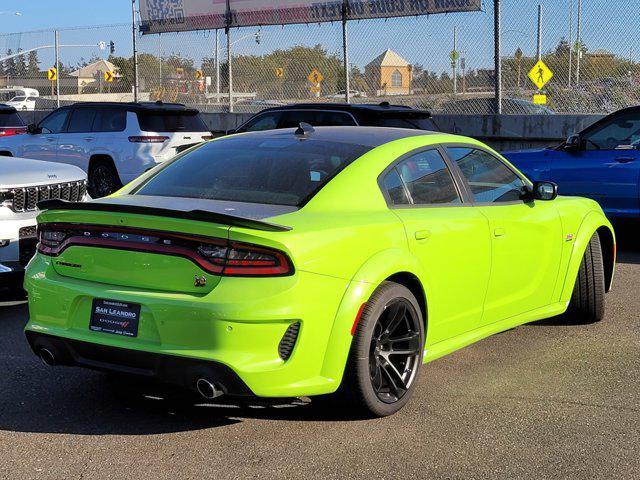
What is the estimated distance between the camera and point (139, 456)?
14.5 feet

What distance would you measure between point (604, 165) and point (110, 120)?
8608mm

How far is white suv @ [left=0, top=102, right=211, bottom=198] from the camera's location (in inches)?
619

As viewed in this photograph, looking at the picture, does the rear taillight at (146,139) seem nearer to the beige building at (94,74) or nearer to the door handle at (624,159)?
the door handle at (624,159)

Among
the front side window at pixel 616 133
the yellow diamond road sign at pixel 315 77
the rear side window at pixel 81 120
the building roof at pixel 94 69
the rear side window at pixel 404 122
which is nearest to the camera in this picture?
the front side window at pixel 616 133

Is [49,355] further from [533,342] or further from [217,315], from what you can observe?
[533,342]

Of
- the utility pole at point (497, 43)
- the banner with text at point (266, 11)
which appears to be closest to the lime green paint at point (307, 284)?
the utility pole at point (497, 43)

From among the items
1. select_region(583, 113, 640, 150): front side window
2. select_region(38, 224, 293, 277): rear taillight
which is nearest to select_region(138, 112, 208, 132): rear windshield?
select_region(583, 113, 640, 150): front side window

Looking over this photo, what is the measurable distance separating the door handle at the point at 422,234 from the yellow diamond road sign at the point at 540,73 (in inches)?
442

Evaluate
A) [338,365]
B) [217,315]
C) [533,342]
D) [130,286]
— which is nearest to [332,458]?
[338,365]

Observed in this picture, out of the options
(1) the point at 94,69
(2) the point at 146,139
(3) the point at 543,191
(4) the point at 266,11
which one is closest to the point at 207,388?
(3) the point at 543,191

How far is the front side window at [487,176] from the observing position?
5906 millimetres

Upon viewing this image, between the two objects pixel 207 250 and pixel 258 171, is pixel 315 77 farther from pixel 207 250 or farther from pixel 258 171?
pixel 207 250

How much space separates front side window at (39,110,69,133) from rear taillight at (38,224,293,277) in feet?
41.0

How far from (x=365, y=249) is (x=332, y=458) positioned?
1.03 m
